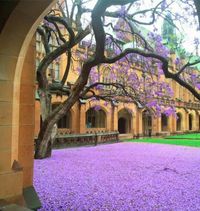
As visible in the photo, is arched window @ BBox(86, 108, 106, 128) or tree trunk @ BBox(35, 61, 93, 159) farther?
arched window @ BBox(86, 108, 106, 128)

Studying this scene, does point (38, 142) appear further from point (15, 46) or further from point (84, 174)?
point (15, 46)

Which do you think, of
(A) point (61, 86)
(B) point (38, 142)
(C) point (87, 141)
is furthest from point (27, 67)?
(C) point (87, 141)

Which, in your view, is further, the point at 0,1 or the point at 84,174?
the point at 84,174

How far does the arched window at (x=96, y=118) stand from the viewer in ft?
96.1

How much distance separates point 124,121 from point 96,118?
18.4ft

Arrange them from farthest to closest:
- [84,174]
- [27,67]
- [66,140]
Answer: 1. [66,140]
2. [84,174]
3. [27,67]

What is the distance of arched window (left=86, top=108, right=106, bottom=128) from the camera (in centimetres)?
2928

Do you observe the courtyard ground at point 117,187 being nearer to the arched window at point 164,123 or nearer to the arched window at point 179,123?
the arched window at point 164,123

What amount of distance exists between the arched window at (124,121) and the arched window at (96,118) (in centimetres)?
351

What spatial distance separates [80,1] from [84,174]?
6.69 metres

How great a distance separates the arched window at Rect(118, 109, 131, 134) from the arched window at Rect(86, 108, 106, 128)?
11.5ft

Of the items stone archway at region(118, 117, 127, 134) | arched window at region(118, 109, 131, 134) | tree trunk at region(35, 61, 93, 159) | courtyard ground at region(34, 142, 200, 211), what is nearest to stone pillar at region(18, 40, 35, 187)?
courtyard ground at region(34, 142, 200, 211)

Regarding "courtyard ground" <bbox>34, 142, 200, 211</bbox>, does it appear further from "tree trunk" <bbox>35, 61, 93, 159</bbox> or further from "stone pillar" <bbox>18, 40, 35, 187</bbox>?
"tree trunk" <bbox>35, 61, 93, 159</bbox>

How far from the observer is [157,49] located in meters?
13.6
